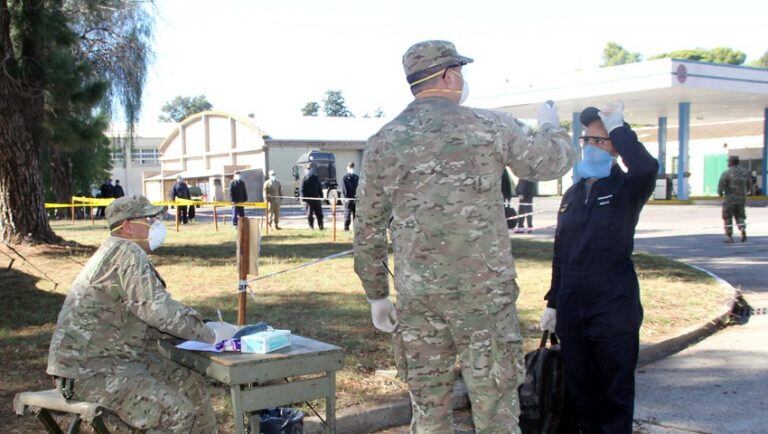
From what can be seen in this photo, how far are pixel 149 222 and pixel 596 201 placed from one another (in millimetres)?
2345

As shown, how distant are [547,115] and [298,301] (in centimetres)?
564

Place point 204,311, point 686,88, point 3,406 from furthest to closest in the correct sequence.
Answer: point 686,88 → point 204,311 → point 3,406

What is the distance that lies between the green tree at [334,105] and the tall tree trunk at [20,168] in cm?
8761

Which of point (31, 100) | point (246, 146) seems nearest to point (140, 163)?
point (246, 146)

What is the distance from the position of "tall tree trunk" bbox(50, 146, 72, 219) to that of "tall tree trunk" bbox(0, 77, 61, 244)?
68.2 ft

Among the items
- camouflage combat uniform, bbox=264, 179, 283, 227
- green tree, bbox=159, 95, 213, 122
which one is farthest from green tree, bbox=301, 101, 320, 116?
camouflage combat uniform, bbox=264, 179, 283, 227

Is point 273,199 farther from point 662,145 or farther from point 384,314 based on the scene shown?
point 662,145

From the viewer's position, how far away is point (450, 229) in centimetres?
290

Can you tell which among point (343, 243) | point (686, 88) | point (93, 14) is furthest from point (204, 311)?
point (686, 88)

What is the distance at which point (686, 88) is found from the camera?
26938 mm

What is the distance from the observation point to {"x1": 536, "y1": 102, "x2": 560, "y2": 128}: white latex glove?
3.29 m

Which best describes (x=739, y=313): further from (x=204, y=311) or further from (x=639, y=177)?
(x=204, y=311)

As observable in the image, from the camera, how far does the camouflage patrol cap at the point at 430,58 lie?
9.84ft

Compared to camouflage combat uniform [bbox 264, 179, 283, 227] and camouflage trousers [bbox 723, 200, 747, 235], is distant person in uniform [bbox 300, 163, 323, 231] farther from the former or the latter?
camouflage trousers [bbox 723, 200, 747, 235]
